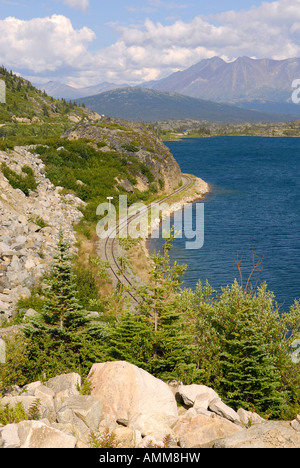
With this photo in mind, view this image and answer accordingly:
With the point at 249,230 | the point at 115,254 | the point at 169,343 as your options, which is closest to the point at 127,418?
the point at 169,343

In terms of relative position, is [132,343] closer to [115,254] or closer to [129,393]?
[129,393]

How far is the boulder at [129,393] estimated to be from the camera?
42.0 feet

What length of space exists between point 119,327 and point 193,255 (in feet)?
117

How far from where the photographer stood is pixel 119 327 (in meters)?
16.7

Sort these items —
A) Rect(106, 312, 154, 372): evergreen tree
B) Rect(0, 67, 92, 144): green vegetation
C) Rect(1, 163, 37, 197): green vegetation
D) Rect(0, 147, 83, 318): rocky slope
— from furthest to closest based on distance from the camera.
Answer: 1. Rect(0, 67, 92, 144): green vegetation
2. Rect(1, 163, 37, 197): green vegetation
3. Rect(0, 147, 83, 318): rocky slope
4. Rect(106, 312, 154, 372): evergreen tree

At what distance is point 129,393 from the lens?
43.0 feet

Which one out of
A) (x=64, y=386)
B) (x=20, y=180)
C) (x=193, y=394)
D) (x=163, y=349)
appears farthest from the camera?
(x=20, y=180)

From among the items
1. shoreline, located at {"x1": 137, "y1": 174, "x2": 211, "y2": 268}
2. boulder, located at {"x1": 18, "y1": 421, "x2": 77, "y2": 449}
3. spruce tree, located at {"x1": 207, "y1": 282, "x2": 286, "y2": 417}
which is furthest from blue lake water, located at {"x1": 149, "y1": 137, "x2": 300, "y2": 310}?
boulder, located at {"x1": 18, "y1": 421, "x2": 77, "y2": 449}

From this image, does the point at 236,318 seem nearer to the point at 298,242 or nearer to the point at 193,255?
the point at 193,255

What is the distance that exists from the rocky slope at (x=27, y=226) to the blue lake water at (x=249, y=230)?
14.6 m

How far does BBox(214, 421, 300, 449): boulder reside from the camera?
10.7 m

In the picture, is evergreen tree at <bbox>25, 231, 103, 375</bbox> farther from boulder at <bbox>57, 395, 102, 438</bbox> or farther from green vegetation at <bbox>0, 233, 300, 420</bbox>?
boulder at <bbox>57, 395, 102, 438</bbox>

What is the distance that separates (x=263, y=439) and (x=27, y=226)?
114 ft

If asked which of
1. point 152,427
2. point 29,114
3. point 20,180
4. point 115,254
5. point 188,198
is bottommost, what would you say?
point 115,254
